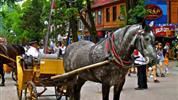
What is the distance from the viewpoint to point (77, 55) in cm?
1005

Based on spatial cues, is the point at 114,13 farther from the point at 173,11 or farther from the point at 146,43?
the point at 146,43

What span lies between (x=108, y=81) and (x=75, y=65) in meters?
1.55

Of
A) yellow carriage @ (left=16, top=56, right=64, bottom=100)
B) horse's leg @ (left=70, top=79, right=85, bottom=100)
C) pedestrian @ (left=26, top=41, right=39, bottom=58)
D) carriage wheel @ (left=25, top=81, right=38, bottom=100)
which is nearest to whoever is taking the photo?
horse's leg @ (left=70, top=79, right=85, bottom=100)

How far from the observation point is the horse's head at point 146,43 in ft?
26.1

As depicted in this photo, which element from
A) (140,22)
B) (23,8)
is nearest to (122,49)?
(140,22)

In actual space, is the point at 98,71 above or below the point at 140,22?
below

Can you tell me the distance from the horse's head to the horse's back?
1487mm

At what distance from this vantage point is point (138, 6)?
2650 cm

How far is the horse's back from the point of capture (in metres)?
9.65

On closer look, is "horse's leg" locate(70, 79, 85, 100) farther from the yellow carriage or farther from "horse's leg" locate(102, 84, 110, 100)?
the yellow carriage

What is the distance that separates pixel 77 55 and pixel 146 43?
235cm


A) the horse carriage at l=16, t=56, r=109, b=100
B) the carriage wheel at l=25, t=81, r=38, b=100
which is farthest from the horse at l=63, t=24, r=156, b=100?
the horse carriage at l=16, t=56, r=109, b=100

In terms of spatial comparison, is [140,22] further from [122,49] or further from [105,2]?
[105,2]

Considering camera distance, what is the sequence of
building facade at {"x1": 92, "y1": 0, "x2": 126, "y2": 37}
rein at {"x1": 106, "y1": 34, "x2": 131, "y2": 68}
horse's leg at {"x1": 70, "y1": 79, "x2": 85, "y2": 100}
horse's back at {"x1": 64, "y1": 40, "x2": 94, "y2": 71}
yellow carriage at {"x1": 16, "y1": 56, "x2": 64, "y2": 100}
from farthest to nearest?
building facade at {"x1": 92, "y1": 0, "x2": 126, "y2": 37}, yellow carriage at {"x1": 16, "y1": 56, "x2": 64, "y2": 100}, horse's leg at {"x1": 70, "y1": 79, "x2": 85, "y2": 100}, horse's back at {"x1": 64, "y1": 40, "x2": 94, "y2": 71}, rein at {"x1": 106, "y1": 34, "x2": 131, "y2": 68}
